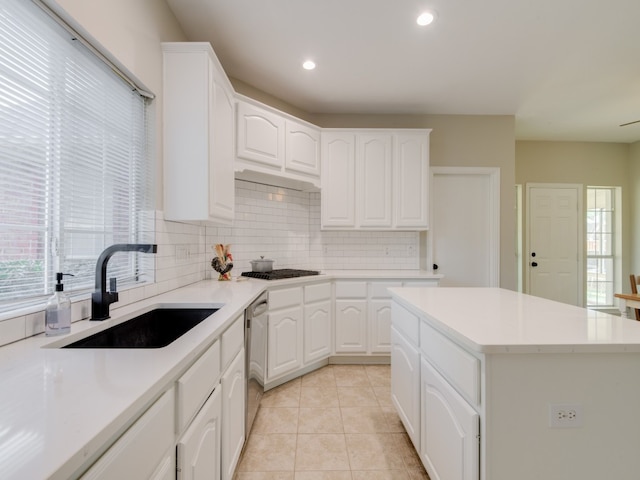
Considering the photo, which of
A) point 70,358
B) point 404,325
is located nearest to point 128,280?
point 70,358

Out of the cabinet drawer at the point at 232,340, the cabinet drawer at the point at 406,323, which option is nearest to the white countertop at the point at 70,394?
the cabinet drawer at the point at 232,340

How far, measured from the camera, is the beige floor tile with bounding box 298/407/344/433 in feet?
6.82

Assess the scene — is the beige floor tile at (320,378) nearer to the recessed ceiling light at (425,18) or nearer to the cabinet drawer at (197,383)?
the cabinet drawer at (197,383)

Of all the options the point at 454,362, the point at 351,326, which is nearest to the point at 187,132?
the point at 454,362

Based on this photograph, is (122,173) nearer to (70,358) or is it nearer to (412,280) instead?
(70,358)

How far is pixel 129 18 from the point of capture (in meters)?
1.65

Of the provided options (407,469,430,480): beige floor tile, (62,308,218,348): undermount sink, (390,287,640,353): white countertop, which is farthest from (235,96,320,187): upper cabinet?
(407,469,430,480): beige floor tile

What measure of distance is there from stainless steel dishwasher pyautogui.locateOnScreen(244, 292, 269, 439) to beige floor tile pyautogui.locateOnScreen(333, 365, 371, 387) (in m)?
0.97

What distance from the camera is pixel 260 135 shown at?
9.21 ft

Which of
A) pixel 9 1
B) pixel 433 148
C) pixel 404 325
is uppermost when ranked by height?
pixel 433 148

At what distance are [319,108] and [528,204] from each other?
3686 millimetres

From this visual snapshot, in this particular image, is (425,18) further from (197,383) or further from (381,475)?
(381,475)

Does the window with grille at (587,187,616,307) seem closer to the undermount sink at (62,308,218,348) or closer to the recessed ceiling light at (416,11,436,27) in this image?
the recessed ceiling light at (416,11,436,27)

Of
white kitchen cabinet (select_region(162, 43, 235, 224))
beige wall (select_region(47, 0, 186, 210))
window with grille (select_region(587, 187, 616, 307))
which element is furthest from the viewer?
window with grille (select_region(587, 187, 616, 307))
